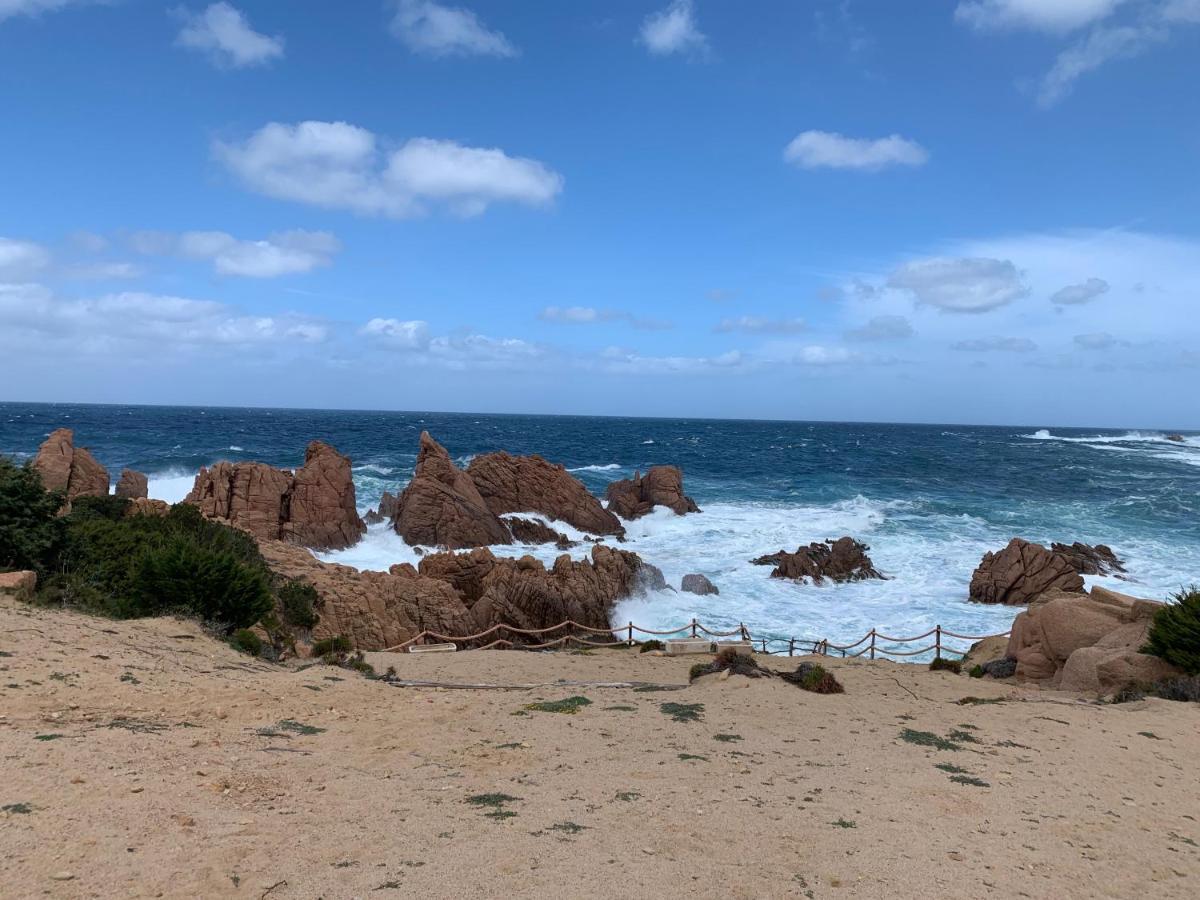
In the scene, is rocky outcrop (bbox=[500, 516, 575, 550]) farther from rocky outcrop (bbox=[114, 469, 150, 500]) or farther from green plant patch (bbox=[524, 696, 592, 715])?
green plant patch (bbox=[524, 696, 592, 715])

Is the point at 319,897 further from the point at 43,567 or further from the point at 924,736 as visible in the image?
the point at 43,567

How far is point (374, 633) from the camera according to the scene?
18.4 m

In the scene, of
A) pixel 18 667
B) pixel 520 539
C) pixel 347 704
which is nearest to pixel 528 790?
pixel 347 704

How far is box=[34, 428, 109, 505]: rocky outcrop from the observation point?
1233 inches

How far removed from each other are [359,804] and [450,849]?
1.23 metres

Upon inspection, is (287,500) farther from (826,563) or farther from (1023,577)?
(1023,577)

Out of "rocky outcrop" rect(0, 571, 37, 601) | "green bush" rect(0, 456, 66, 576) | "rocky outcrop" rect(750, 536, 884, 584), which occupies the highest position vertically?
"green bush" rect(0, 456, 66, 576)

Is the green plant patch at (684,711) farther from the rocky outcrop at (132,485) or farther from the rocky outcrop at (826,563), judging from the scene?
the rocky outcrop at (132,485)

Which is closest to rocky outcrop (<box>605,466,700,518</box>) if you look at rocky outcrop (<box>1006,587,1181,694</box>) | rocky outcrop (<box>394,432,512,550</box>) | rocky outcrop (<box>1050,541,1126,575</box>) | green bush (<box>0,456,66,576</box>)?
rocky outcrop (<box>394,432,512,550</box>)

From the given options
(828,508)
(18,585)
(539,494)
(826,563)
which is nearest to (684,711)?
(18,585)

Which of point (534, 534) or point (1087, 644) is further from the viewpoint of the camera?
point (534, 534)

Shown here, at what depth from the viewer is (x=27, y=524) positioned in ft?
43.9

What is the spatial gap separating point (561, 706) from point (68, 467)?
31421 millimetres

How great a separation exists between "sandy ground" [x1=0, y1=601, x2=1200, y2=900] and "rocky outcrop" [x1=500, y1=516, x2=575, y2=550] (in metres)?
24.1
